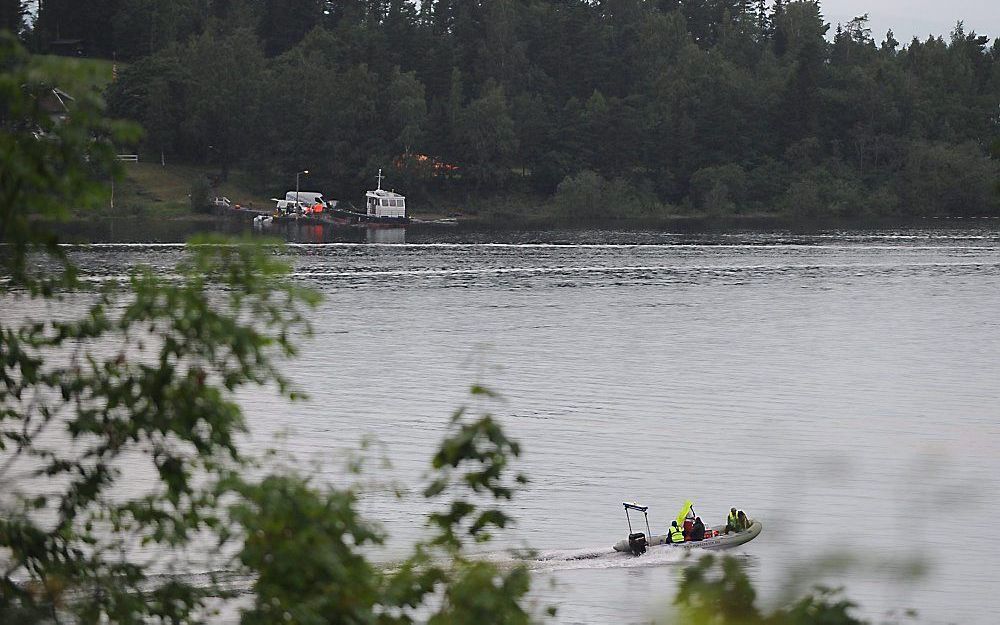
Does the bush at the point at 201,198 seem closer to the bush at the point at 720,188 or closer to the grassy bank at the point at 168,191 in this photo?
the grassy bank at the point at 168,191

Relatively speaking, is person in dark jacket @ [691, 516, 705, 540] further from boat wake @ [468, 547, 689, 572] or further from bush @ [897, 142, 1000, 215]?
bush @ [897, 142, 1000, 215]

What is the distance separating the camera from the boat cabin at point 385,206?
409ft

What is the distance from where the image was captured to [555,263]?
88.1m

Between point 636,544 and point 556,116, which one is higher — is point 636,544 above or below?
below

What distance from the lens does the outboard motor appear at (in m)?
26.8

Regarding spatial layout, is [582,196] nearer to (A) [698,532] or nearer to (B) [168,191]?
(B) [168,191]

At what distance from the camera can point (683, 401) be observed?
43812 mm

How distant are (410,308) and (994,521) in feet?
129

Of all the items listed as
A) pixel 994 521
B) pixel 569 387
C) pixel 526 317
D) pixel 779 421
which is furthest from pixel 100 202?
pixel 526 317

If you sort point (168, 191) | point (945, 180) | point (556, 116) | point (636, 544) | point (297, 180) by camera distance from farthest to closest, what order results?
→ point (556, 116)
point (945, 180)
point (297, 180)
point (168, 191)
point (636, 544)

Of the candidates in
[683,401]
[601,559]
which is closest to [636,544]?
[601,559]

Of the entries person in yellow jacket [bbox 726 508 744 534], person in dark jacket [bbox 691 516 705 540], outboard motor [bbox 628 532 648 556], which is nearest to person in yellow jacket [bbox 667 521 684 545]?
A: person in dark jacket [bbox 691 516 705 540]

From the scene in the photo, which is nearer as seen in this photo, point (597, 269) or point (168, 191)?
point (597, 269)

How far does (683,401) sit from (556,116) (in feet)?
333
